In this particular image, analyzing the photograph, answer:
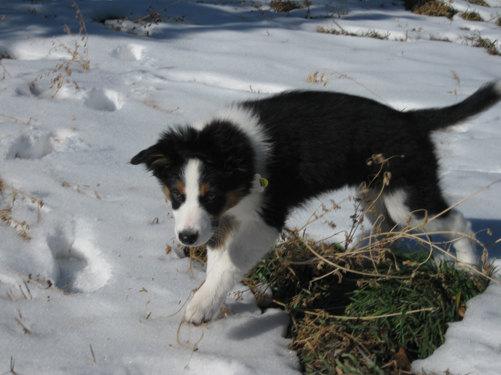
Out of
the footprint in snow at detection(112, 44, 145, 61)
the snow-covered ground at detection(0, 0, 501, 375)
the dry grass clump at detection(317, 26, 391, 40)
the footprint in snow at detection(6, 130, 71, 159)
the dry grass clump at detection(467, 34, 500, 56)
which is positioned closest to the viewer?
the snow-covered ground at detection(0, 0, 501, 375)

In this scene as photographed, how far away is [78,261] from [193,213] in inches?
48.9

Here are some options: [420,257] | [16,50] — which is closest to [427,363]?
[420,257]

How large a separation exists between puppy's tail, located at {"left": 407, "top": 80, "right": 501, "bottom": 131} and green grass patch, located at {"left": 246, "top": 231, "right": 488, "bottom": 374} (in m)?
0.89

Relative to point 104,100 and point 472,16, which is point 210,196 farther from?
point 472,16

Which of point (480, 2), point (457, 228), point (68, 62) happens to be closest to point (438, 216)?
point (457, 228)

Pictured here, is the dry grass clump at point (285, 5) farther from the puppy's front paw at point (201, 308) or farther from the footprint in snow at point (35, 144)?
the puppy's front paw at point (201, 308)

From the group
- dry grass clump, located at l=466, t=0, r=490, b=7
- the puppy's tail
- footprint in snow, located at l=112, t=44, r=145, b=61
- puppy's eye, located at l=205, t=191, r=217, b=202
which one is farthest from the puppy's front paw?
dry grass clump, located at l=466, t=0, r=490, b=7

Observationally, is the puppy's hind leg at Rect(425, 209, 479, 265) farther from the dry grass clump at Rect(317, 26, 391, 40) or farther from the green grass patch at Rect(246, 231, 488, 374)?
the dry grass clump at Rect(317, 26, 391, 40)

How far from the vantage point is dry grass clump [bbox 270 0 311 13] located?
28.9ft

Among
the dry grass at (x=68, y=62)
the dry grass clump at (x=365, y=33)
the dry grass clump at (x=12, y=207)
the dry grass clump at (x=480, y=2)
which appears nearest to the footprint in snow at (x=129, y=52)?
the dry grass at (x=68, y=62)

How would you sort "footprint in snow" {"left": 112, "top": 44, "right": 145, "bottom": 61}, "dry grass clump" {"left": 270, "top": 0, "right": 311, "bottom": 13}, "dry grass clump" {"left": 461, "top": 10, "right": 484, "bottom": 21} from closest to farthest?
1. "footprint in snow" {"left": 112, "top": 44, "right": 145, "bottom": 61}
2. "dry grass clump" {"left": 461, "top": 10, "right": 484, "bottom": 21}
3. "dry grass clump" {"left": 270, "top": 0, "right": 311, "bottom": 13}

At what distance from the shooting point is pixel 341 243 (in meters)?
3.35

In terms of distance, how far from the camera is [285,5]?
8.89m

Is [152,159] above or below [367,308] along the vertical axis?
above
